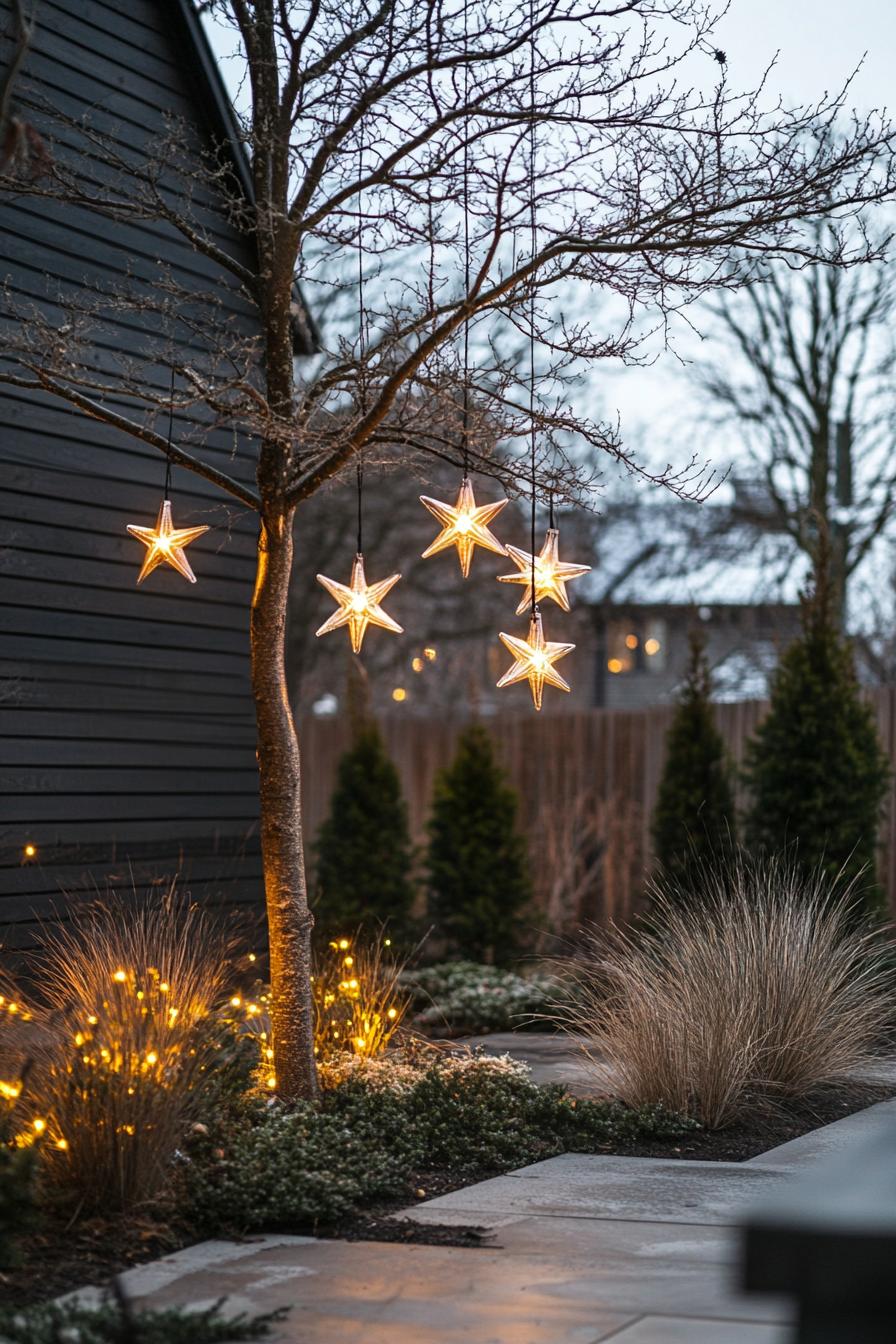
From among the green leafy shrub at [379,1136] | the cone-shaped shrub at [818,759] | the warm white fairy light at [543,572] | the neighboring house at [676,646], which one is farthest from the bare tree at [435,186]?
the neighboring house at [676,646]

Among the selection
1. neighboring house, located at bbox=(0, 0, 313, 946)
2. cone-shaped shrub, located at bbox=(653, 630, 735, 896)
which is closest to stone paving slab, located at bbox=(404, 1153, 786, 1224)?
neighboring house, located at bbox=(0, 0, 313, 946)

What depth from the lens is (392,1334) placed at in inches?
138

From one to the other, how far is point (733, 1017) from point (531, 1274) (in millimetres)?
2443

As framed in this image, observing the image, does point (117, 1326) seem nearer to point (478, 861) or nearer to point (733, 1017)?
point (733, 1017)

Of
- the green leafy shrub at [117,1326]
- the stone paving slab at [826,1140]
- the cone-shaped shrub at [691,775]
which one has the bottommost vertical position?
the stone paving slab at [826,1140]

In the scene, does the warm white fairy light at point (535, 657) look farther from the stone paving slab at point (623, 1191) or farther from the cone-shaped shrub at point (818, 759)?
the cone-shaped shrub at point (818, 759)

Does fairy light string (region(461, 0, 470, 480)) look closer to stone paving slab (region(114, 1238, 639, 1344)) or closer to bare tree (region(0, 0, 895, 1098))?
bare tree (region(0, 0, 895, 1098))

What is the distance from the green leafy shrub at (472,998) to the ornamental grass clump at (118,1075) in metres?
3.52

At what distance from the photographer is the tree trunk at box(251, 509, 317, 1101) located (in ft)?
19.5

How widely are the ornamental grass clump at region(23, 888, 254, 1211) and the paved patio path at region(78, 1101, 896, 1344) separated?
1.22ft

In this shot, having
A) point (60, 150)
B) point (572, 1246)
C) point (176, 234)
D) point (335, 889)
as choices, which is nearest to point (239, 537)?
point (176, 234)

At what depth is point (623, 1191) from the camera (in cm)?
504

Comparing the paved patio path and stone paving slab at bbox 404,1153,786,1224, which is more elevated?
the paved patio path

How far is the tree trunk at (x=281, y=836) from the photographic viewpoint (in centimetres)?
593
